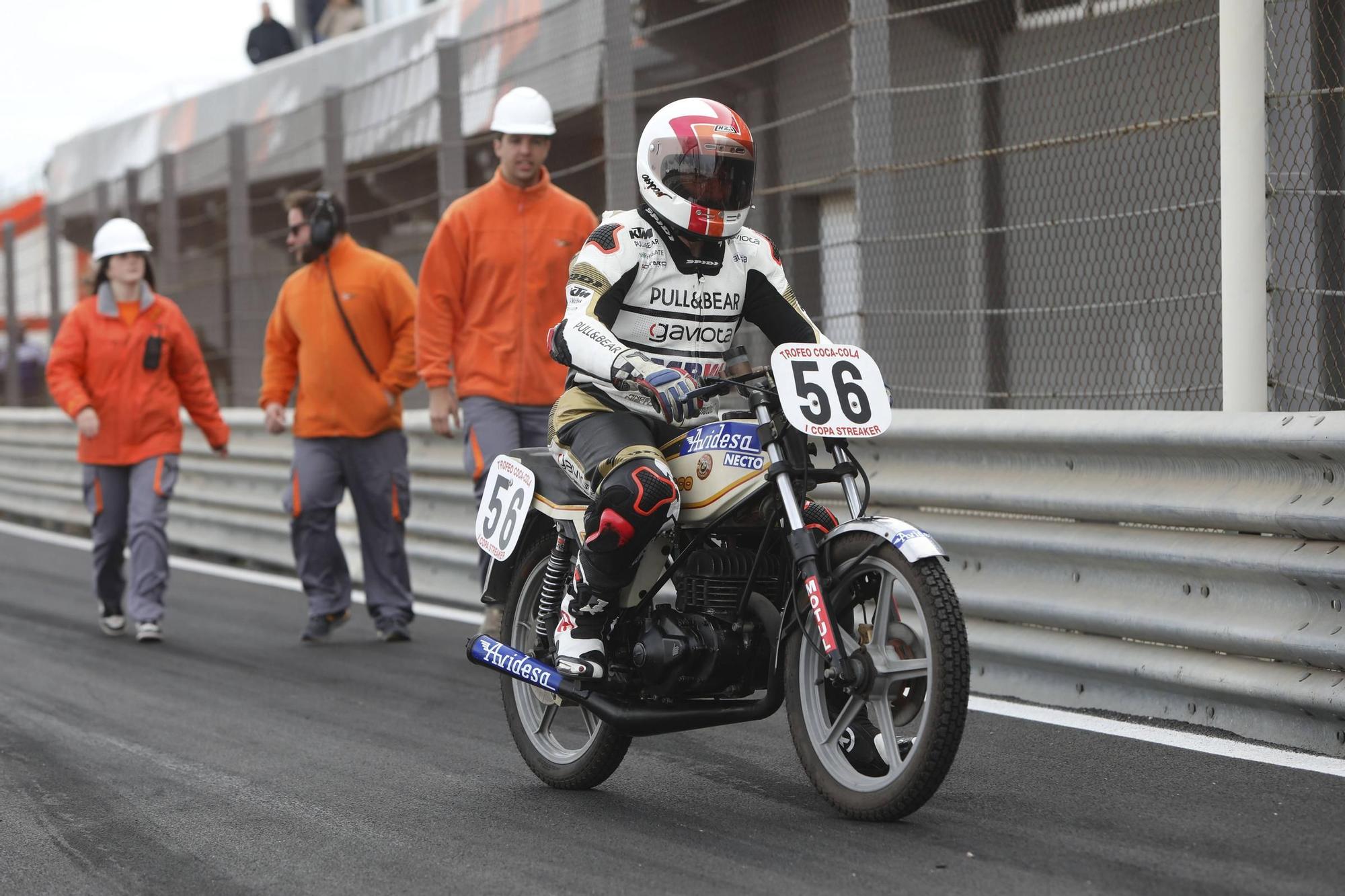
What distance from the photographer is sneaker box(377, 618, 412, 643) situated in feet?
29.2

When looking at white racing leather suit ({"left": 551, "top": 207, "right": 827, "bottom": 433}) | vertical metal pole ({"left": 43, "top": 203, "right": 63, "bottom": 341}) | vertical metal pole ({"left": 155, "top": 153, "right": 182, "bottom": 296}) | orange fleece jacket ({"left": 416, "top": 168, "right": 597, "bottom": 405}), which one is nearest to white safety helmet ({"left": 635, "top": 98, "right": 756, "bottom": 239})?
white racing leather suit ({"left": 551, "top": 207, "right": 827, "bottom": 433})

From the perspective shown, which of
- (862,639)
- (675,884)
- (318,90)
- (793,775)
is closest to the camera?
(675,884)

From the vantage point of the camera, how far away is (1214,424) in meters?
5.81

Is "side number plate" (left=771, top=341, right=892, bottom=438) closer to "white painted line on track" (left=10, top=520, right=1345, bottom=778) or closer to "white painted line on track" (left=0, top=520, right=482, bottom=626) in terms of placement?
"white painted line on track" (left=10, top=520, right=1345, bottom=778)

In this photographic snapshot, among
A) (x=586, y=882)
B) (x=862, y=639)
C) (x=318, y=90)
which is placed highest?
(x=318, y=90)

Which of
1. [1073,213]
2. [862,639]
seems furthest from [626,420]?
[1073,213]

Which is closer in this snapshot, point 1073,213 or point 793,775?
point 793,775

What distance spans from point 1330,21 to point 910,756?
284 centimetres

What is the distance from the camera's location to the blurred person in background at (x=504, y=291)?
7992mm

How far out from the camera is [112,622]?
31.3 feet

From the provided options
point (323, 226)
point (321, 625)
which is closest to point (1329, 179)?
point (323, 226)

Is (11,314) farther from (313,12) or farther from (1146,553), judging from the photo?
(1146,553)

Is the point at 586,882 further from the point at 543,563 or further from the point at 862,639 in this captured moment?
the point at 543,563

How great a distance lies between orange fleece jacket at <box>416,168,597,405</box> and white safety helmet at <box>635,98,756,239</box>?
2964 millimetres
